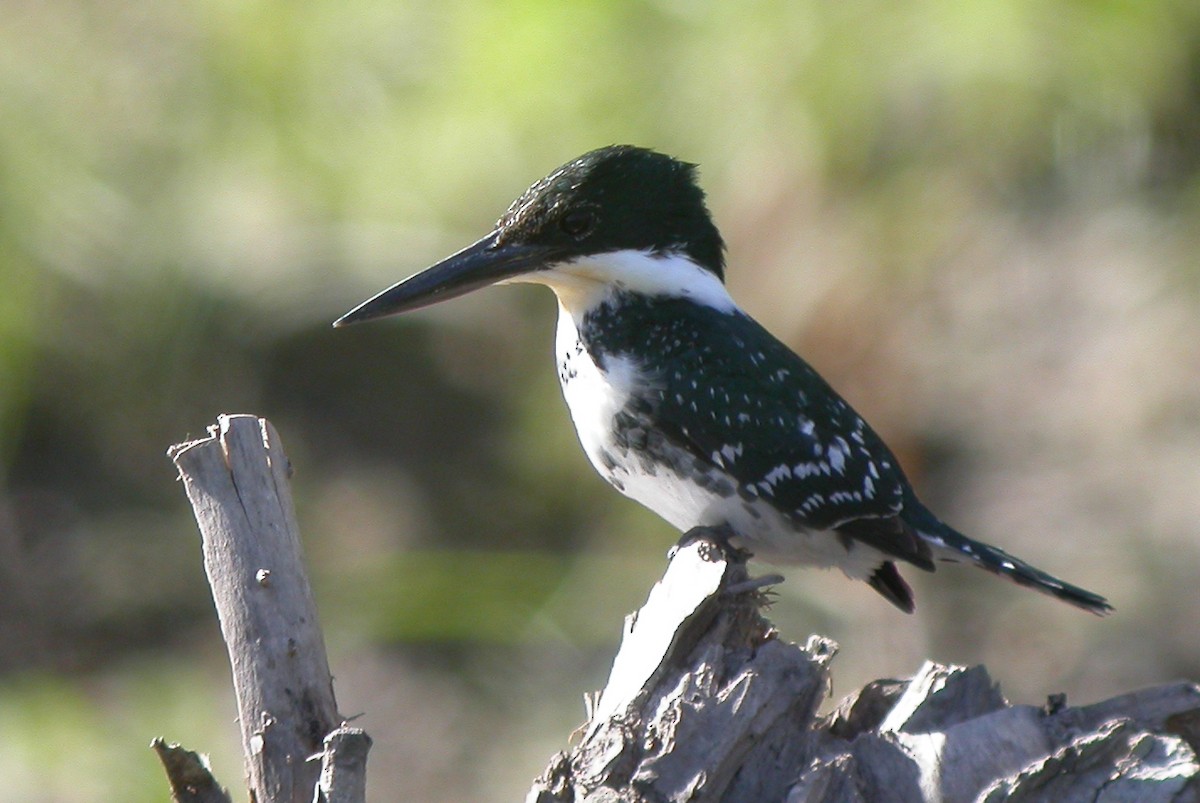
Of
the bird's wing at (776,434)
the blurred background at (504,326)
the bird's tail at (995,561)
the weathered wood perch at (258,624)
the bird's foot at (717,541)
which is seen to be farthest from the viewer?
the blurred background at (504,326)

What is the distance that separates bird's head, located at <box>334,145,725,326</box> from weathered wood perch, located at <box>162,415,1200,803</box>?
583 mm

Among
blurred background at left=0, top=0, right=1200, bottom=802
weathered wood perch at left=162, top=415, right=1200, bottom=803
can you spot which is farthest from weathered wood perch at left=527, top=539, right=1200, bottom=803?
blurred background at left=0, top=0, right=1200, bottom=802

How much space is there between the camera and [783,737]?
2074 mm

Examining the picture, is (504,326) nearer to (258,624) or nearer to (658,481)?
(658,481)

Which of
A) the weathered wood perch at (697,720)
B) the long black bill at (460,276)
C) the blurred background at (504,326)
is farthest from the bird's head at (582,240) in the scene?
the blurred background at (504,326)

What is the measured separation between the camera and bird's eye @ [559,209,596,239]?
101 inches

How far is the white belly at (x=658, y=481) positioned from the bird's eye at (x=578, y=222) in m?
0.20

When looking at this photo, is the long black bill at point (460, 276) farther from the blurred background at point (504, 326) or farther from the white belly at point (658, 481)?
the blurred background at point (504, 326)

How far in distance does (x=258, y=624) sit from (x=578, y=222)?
37.6 inches

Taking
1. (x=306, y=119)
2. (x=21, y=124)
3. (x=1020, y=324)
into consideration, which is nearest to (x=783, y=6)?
(x=1020, y=324)

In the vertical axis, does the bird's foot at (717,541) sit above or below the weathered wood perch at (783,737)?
above

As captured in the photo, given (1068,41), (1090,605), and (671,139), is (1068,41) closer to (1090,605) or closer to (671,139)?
(671,139)

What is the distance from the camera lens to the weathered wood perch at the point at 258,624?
1.96m

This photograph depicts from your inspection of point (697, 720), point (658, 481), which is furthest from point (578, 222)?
point (697, 720)
